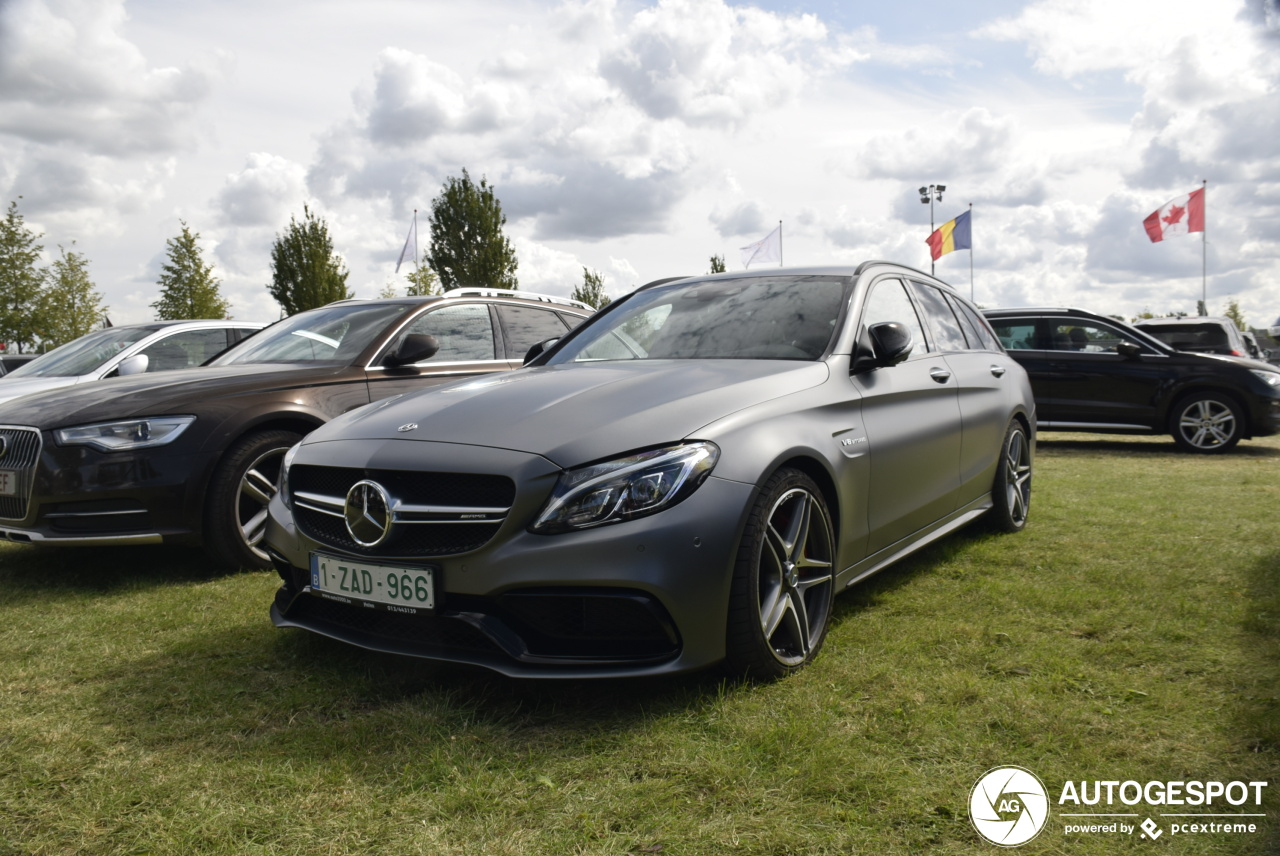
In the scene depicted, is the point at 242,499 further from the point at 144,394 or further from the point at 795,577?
the point at 795,577

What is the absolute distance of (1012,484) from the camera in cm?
581

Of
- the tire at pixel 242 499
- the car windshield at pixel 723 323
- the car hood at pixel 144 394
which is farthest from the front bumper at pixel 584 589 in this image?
the car hood at pixel 144 394

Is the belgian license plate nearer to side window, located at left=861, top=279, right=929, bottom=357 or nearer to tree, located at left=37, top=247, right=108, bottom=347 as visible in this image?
side window, located at left=861, top=279, right=929, bottom=357

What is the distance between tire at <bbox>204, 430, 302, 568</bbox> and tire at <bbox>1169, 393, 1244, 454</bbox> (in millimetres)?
10068

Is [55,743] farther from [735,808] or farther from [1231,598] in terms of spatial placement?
[1231,598]

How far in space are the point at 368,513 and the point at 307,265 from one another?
37.3m

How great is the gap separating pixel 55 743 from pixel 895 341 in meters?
3.18

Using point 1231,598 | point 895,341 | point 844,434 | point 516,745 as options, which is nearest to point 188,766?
point 516,745

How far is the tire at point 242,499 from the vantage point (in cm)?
498

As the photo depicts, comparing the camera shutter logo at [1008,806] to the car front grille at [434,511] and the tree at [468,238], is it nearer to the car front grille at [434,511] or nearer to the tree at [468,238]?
the car front grille at [434,511]

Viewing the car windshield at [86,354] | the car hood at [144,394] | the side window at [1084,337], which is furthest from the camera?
the side window at [1084,337]

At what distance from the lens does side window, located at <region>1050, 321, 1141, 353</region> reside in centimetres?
1156

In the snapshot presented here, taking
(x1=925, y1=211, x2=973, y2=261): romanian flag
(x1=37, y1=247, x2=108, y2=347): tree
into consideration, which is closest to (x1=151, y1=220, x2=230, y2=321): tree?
(x1=37, y1=247, x2=108, y2=347): tree

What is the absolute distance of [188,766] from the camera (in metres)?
2.73
